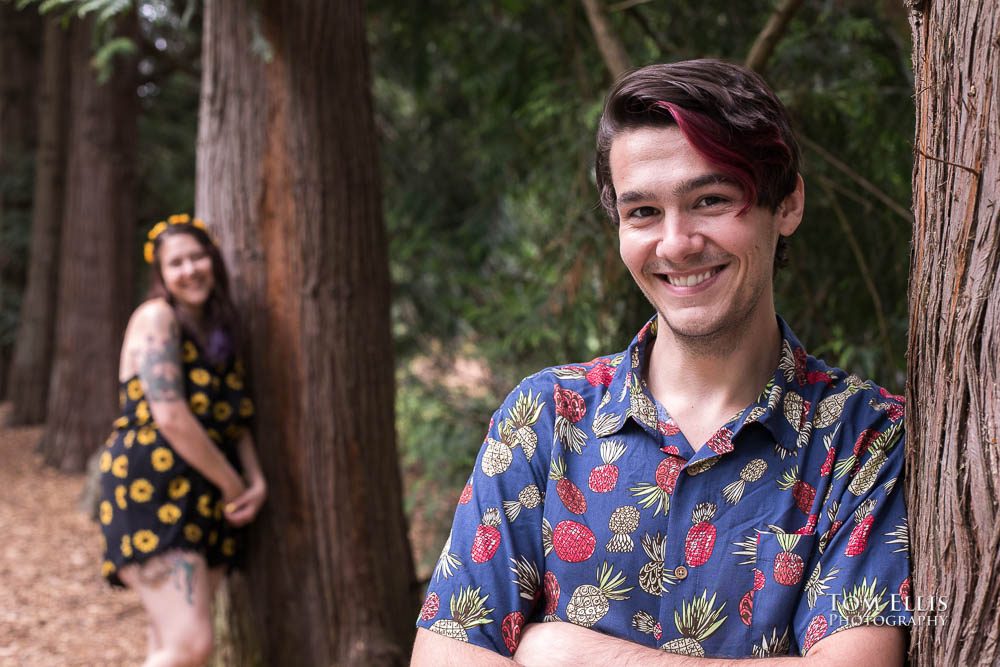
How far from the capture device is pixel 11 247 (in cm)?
1195

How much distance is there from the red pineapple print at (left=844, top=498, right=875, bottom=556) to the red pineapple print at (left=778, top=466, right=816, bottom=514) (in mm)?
80

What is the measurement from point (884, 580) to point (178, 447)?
2.90 metres

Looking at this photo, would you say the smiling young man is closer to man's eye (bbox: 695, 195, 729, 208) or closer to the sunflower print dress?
man's eye (bbox: 695, 195, 729, 208)

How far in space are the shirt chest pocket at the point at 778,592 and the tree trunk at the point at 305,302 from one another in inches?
109

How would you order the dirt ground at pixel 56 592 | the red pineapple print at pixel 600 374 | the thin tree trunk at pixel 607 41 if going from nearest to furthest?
the red pineapple print at pixel 600 374 → the thin tree trunk at pixel 607 41 → the dirt ground at pixel 56 592

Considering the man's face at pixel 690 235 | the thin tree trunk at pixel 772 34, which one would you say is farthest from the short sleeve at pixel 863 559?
the thin tree trunk at pixel 772 34

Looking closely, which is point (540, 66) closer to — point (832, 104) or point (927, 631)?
point (832, 104)

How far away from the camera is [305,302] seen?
4141 millimetres

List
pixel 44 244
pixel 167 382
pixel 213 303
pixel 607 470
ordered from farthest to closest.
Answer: pixel 44 244, pixel 213 303, pixel 167 382, pixel 607 470

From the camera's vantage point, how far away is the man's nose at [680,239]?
1.73m

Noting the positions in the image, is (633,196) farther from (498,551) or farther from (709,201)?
(498,551)

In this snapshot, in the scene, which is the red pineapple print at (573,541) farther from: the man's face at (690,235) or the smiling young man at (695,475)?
the man's face at (690,235)

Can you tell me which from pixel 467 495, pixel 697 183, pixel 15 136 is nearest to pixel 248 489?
pixel 467 495

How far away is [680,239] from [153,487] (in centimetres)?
277
